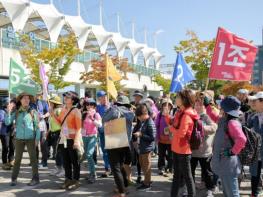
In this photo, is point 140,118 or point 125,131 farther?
point 140,118

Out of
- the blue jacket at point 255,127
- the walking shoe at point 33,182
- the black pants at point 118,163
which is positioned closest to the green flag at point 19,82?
the walking shoe at point 33,182

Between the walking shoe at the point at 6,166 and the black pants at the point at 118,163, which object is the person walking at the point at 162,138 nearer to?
the black pants at the point at 118,163

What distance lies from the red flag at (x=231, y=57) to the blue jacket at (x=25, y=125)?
11.1 ft

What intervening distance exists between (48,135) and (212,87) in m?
19.0

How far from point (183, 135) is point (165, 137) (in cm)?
262

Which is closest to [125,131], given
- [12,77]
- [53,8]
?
[12,77]

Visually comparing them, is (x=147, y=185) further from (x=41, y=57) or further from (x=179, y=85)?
(x=41, y=57)

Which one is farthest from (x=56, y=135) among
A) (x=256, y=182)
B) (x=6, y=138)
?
(x=256, y=182)

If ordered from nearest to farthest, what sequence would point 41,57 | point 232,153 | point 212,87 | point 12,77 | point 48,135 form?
point 232,153
point 12,77
point 48,135
point 41,57
point 212,87

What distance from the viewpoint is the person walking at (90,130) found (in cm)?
714

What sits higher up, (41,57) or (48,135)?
(41,57)

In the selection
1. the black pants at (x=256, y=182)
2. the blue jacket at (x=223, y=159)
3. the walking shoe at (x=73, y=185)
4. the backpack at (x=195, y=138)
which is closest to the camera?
the blue jacket at (x=223, y=159)

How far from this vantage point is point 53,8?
1624 inches

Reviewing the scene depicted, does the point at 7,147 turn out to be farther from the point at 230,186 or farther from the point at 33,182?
the point at 230,186
